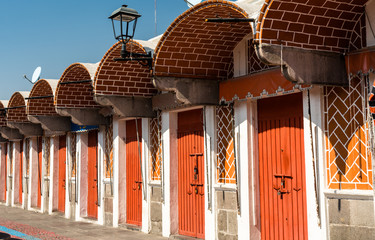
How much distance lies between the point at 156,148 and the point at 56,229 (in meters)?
3.92

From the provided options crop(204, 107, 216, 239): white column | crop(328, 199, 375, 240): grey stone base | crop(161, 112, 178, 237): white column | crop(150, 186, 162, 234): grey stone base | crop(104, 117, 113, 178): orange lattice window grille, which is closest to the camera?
crop(328, 199, 375, 240): grey stone base

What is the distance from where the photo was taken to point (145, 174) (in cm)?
1245

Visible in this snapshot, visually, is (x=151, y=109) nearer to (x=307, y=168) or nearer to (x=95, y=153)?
(x=95, y=153)

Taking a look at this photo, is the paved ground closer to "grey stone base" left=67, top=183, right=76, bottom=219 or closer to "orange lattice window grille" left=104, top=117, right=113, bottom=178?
"grey stone base" left=67, top=183, right=76, bottom=219

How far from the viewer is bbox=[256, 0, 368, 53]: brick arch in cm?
672

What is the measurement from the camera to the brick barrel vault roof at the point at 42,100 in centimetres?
1496

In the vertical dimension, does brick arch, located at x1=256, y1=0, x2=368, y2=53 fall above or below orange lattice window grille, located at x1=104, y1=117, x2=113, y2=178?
above

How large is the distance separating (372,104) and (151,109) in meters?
6.73

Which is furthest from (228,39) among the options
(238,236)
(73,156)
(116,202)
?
(73,156)

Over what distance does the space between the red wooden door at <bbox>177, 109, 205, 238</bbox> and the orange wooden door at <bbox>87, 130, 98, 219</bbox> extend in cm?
462

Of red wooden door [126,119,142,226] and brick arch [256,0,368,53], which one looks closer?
brick arch [256,0,368,53]

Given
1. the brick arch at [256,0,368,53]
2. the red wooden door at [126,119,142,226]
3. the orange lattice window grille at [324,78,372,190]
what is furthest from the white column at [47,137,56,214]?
the brick arch at [256,0,368,53]

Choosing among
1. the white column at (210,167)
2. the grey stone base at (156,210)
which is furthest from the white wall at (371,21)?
the grey stone base at (156,210)

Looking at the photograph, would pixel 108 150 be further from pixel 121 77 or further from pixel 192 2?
pixel 192 2
